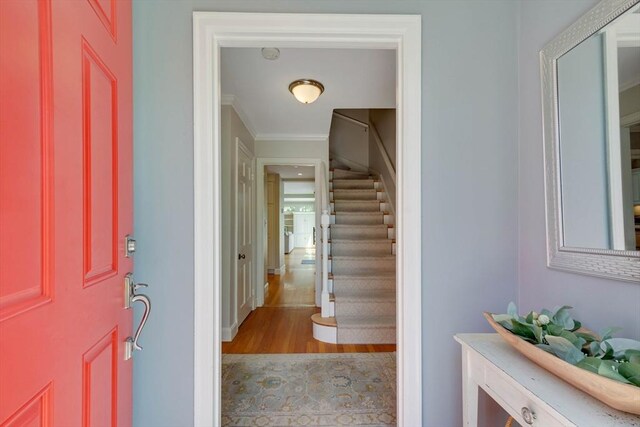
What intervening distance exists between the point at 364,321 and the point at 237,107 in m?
2.60

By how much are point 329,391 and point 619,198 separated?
6.43ft

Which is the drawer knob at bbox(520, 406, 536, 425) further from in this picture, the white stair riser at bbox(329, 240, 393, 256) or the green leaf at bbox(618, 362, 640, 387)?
the white stair riser at bbox(329, 240, 393, 256)

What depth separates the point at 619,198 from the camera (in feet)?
2.85

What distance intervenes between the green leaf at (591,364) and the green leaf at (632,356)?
0.32ft

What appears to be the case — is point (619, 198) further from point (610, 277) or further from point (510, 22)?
point (510, 22)

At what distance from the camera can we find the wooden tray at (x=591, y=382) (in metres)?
0.59

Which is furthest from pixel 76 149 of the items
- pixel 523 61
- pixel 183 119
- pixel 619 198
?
pixel 523 61

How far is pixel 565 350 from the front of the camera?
75 cm

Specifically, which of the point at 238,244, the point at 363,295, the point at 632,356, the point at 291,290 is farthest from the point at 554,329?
the point at 291,290

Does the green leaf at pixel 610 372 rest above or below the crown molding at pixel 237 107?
below

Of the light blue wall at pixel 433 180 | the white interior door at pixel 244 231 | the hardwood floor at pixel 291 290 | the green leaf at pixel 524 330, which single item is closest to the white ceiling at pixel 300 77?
the white interior door at pixel 244 231

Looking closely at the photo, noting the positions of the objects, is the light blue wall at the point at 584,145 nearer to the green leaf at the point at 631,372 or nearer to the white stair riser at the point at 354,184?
the green leaf at the point at 631,372

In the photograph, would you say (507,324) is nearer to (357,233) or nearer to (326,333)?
(326,333)

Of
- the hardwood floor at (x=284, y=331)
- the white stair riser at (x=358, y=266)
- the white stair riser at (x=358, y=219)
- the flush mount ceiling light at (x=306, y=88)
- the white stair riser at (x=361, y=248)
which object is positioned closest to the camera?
the flush mount ceiling light at (x=306, y=88)
